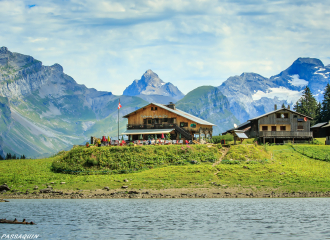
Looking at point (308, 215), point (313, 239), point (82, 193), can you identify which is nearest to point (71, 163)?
point (82, 193)

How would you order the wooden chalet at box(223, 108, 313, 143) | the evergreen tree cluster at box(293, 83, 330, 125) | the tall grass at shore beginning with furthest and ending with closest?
the evergreen tree cluster at box(293, 83, 330, 125) → the wooden chalet at box(223, 108, 313, 143) → the tall grass at shore

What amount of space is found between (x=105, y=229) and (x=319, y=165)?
138 feet

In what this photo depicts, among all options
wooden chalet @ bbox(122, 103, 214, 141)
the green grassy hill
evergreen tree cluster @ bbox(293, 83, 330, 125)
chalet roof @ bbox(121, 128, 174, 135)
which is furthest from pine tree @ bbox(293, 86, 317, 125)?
the green grassy hill

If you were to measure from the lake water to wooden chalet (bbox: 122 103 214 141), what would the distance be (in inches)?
1519

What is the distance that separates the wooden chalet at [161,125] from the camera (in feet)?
275

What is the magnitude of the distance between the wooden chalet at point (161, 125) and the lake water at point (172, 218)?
38.6 meters

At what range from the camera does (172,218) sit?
113 feet

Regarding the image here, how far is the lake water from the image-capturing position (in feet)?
92.8

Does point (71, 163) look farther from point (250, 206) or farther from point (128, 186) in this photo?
point (250, 206)

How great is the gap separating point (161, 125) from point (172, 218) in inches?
2066

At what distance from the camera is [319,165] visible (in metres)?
61.2

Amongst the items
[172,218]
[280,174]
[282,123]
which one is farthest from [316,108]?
[172,218]

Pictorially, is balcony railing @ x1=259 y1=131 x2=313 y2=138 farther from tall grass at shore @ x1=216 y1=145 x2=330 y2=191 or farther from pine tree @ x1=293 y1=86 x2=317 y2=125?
pine tree @ x1=293 y1=86 x2=317 y2=125

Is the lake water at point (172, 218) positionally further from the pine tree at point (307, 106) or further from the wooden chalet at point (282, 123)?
the pine tree at point (307, 106)
